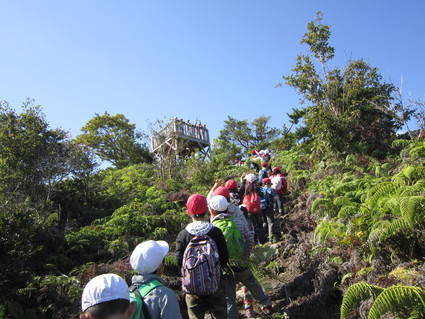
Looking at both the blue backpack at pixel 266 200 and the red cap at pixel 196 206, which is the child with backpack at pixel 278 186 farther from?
the red cap at pixel 196 206

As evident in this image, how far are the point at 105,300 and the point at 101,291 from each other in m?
0.06

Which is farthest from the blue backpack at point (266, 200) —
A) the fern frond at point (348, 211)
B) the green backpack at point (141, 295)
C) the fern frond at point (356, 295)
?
the green backpack at point (141, 295)

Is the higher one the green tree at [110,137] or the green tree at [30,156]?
the green tree at [110,137]

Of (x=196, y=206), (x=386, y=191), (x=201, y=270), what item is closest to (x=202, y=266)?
(x=201, y=270)

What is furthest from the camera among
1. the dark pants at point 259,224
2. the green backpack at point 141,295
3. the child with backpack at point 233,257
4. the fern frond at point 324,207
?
the dark pants at point 259,224

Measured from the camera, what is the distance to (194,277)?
10.7 feet

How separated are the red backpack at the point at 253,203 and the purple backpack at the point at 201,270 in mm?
4365

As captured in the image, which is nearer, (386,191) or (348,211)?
(386,191)

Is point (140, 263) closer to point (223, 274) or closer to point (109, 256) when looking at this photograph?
point (223, 274)


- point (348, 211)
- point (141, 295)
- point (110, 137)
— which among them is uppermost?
point (110, 137)

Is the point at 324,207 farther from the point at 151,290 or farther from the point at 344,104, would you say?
the point at 344,104

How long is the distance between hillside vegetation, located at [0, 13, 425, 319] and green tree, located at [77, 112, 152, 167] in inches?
333

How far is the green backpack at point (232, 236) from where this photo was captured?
4.10 meters

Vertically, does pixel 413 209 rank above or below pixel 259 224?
below
